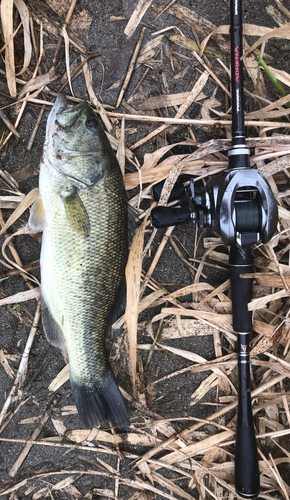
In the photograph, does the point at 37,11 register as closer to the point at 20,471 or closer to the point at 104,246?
the point at 104,246

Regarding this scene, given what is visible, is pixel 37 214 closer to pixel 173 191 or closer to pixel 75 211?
pixel 75 211

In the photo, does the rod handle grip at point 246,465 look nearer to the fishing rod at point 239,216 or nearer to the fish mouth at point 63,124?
the fishing rod at point 239,216

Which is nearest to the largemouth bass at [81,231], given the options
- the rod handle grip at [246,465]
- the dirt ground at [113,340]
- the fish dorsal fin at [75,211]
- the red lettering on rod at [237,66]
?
the fish dorsal fin at [75,211]

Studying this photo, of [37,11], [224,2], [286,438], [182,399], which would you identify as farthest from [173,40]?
[286,438]

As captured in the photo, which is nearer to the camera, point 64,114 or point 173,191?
point 64,114

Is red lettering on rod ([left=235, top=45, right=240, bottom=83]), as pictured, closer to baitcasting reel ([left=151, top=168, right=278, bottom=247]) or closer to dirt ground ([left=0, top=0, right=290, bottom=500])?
dirt ground ([left=0, top=0, right=290, bottom=500])

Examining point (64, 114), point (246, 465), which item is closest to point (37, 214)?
point (64, 114)
